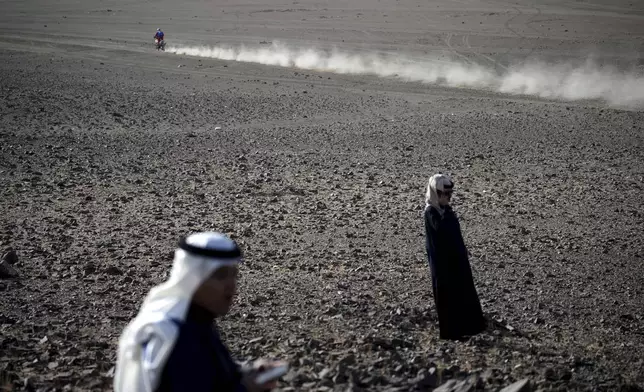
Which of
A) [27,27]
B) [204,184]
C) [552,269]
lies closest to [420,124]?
[204,184]

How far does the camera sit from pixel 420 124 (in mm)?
20344

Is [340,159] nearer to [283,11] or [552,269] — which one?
[552,269]

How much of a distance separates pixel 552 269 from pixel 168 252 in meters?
4.51

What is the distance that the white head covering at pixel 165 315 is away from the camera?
317cm

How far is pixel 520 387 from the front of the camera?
17.6 feet

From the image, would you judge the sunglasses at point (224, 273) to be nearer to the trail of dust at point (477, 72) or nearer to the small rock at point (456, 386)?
the small rock at point (456, 386)

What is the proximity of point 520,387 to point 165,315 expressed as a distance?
2.93 metres

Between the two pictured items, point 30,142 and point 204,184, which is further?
point 30,142

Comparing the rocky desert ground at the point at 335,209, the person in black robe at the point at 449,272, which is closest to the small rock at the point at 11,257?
the rocky desert ground at the point at 335,209

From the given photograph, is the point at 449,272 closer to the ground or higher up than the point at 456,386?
higher up

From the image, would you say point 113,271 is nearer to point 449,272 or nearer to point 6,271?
point 6,271

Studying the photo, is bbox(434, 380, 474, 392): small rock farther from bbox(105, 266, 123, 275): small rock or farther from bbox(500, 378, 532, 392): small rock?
bbox(105, 266, 123, 275): small rock

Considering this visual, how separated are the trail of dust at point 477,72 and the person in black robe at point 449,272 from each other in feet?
62.1

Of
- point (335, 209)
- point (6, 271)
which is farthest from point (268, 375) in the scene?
point (335, 209)
